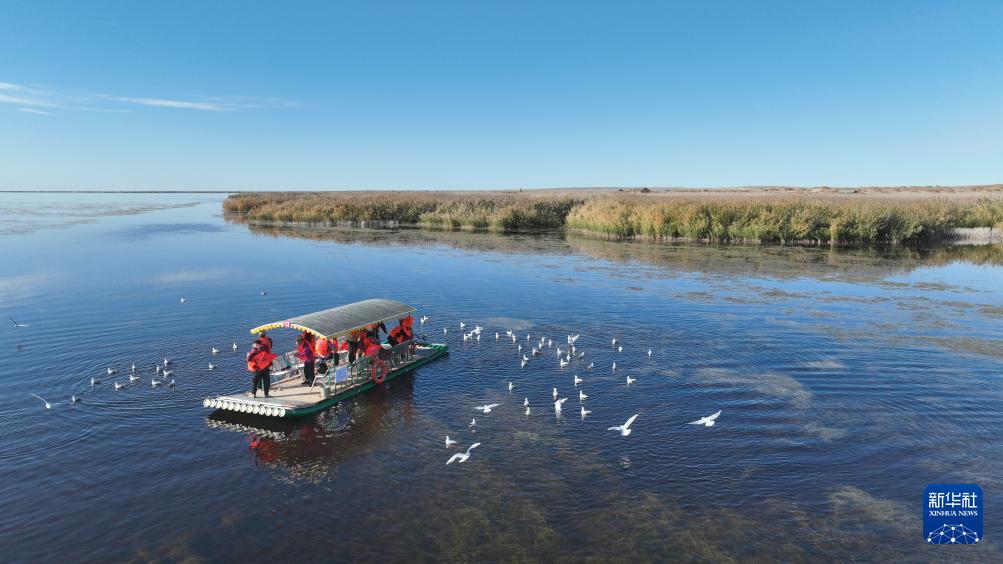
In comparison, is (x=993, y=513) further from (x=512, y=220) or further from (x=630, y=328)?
(x=512, y=220)

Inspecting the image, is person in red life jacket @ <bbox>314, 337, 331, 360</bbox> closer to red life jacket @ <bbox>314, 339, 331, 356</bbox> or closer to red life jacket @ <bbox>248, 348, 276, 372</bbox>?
red life jacket @ <bbox>314, 339, 331, 356</bbox>

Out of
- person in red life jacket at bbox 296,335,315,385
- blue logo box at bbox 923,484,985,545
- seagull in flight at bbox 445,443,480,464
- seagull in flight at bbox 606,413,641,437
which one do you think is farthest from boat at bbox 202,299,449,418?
blue logo box at bbox 923,484,985,545

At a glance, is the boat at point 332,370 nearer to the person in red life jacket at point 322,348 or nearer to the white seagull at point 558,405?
the person in red life jacket at point 322,348

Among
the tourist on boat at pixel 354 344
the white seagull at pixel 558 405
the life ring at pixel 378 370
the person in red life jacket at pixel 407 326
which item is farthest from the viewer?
the person in red life jacket at pixel 407 326

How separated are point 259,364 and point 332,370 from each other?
2.38 metres

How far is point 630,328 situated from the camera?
29078 mm

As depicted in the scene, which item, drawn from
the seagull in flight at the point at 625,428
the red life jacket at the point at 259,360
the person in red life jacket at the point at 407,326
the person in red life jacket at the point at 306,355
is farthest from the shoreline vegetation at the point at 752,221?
the red life jacket at the point at 259,360

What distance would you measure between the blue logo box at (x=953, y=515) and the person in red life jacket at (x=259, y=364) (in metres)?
17.9

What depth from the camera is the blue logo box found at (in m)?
12.4

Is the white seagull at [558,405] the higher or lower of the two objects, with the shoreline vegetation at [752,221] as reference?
lower

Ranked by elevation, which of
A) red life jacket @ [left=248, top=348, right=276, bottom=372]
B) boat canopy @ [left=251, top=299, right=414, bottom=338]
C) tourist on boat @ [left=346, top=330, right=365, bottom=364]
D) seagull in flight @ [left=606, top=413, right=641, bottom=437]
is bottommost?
seagull in flight @ [left=606, top=413, right=641, bottom=437]

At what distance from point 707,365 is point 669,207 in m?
50.7

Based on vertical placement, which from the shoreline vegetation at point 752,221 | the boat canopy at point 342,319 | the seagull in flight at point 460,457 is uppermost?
the shoreline vegetation at point 752,221

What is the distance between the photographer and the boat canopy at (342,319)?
65.3ft
